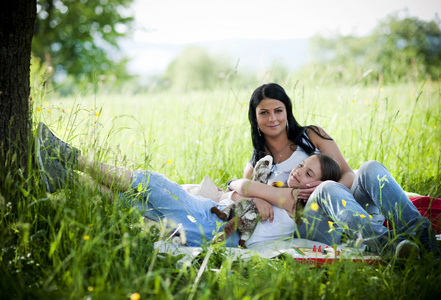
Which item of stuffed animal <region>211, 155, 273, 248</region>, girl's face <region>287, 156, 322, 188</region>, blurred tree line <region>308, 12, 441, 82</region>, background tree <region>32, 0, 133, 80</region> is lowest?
stuffed animal <region>211, 155, 273, 248</region>

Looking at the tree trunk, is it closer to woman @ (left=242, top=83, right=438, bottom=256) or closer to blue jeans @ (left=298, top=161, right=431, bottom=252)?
woman @ (left=242, top=83, right=438, bottom=256)

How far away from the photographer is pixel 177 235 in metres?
2.16

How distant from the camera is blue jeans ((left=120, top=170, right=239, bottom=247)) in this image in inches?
82.8

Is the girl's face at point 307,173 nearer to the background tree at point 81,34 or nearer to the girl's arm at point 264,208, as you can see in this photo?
the girl's arm at point 264,208

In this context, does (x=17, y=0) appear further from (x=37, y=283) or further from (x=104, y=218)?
(x=37, y=283)

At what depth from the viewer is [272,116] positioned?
2.65 m

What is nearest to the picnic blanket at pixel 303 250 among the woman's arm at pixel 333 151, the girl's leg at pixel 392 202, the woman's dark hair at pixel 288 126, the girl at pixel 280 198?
the girl at pixel 280 198

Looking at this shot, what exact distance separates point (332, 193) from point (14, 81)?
1.85 meters

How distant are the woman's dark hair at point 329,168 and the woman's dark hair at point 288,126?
266mm

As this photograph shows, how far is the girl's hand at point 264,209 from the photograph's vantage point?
218cm

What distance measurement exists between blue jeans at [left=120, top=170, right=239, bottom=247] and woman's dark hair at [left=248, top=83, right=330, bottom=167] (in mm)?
802

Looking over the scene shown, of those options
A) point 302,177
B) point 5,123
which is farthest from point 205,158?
point 5,123

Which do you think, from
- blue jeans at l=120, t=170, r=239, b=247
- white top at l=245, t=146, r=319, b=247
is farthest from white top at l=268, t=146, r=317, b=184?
blue jeans at l=120, t=170, r=239, b=247

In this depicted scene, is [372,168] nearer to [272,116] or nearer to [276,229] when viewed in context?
[276,229]
